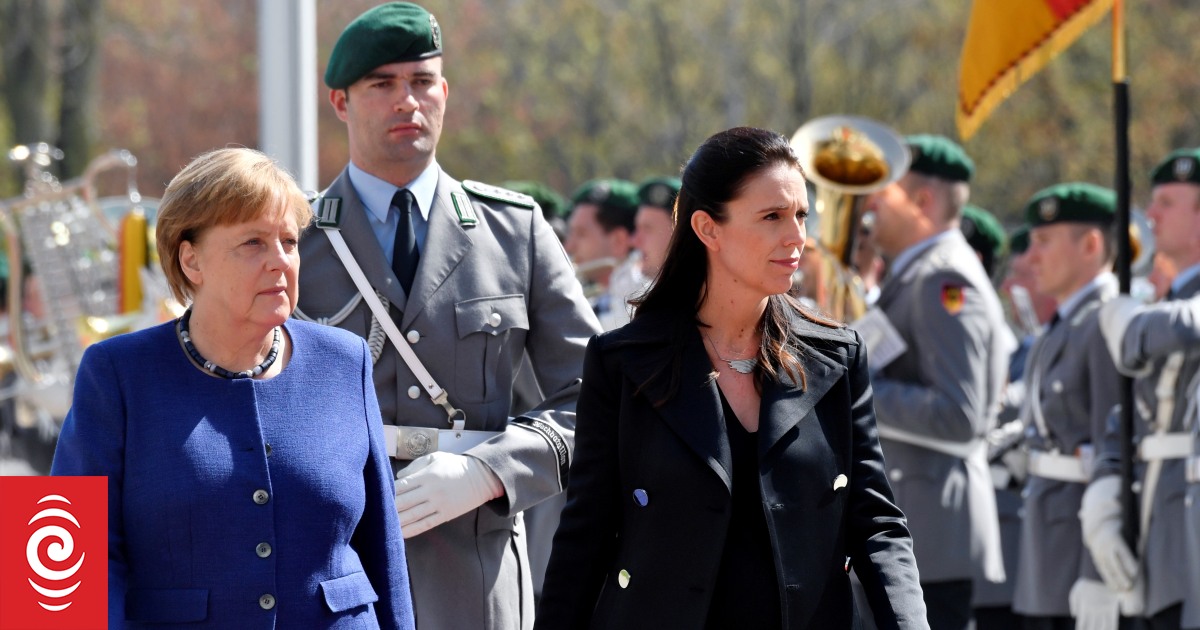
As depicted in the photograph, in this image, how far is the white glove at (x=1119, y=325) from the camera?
6441mm

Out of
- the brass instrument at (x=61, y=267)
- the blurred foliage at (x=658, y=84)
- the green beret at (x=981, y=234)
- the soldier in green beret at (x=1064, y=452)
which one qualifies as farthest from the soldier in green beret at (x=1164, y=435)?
the blurred foliage at (x=658, y=84)

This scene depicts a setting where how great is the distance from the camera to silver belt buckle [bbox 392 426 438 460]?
4.04 meters

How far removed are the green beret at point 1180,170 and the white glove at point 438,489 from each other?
3.99 meters

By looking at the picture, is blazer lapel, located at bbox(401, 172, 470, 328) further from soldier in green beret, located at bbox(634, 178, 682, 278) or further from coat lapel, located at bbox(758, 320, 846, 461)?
soldier in green beret, located at bbox(634, 178, 682, 278)

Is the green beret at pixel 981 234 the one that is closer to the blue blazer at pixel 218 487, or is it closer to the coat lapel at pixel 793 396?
the coat lapel at pixel 793 396

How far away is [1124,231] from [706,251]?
3.29 m

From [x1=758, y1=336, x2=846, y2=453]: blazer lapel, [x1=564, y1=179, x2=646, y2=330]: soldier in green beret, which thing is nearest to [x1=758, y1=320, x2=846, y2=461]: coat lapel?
[x1=758, y1=336, x2=846, y2=453]: blazer lapel

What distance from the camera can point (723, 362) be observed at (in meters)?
3.57

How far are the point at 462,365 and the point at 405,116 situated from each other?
0.62 m

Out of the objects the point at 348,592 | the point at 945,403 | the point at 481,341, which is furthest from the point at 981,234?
the point at 348,592

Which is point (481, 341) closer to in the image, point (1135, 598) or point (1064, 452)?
point (1135, 598)

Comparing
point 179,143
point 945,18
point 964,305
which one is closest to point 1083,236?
point 964,305

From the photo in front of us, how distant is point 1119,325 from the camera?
6.46 m

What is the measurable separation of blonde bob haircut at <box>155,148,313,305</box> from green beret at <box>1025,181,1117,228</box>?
5313mm
